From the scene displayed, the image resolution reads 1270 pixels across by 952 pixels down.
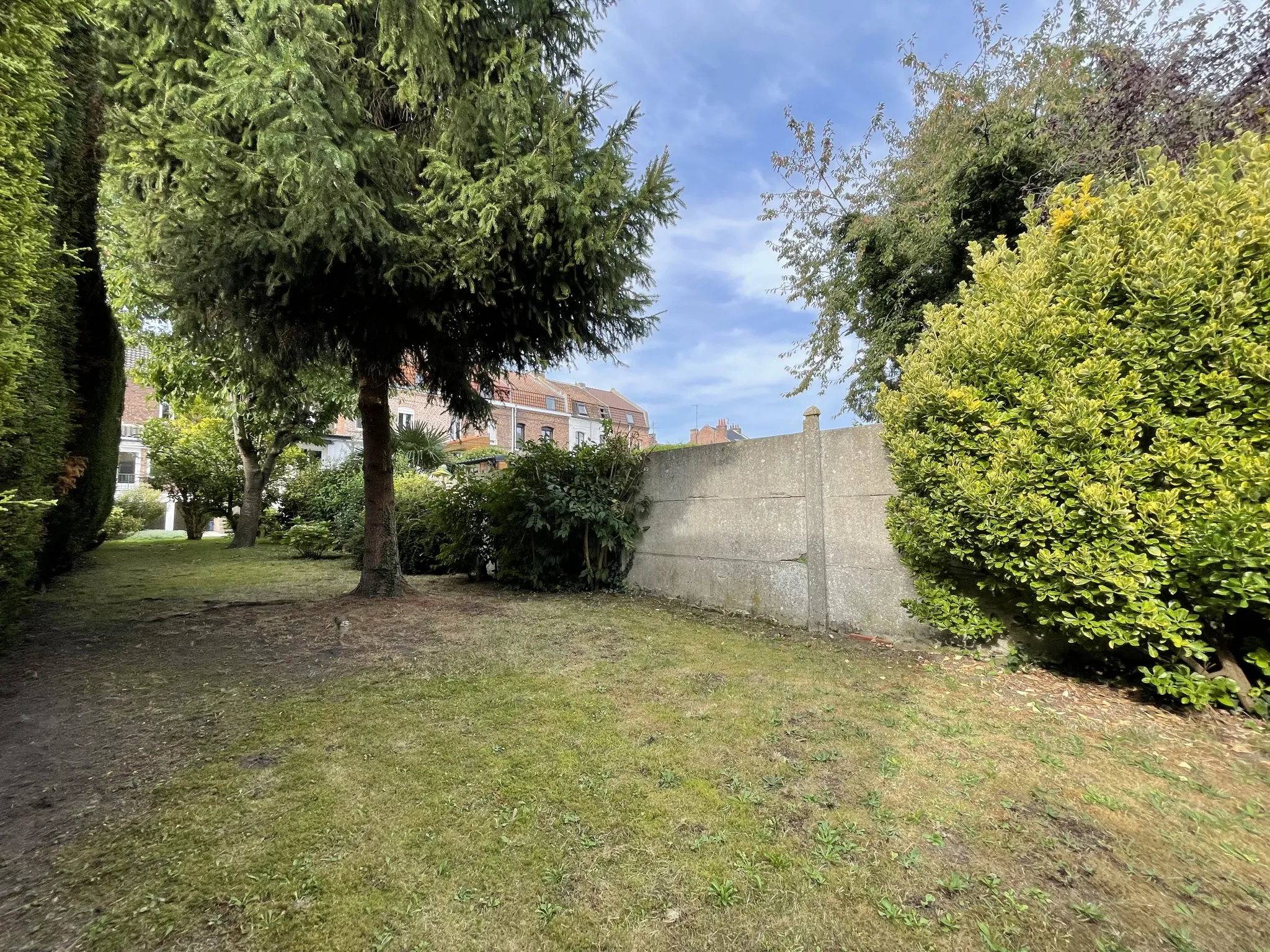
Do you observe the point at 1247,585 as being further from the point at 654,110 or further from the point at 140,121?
the point at 140,121

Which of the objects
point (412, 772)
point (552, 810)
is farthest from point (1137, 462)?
point (412, 772)

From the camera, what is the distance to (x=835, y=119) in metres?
9.22

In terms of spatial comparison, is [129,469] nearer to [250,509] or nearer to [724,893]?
[250,509]

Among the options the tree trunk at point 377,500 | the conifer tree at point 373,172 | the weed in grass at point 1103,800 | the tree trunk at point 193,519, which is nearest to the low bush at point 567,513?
the tree trunk at point 377,500

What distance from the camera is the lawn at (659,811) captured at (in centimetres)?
151

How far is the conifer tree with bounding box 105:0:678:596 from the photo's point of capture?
153 inches

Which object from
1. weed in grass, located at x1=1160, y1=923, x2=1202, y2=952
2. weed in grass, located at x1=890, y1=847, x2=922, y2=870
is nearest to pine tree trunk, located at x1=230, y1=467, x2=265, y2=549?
weed in grass, located at x1=890, y1=847, x2=922, y2=870

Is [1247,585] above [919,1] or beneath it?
beneath

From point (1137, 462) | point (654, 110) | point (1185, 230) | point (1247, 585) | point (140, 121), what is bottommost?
point (1247, 585)

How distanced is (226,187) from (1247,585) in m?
6.73

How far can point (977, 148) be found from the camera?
735 cm

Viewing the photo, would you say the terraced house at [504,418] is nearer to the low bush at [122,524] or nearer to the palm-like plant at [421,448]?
the low bush at [122,524]

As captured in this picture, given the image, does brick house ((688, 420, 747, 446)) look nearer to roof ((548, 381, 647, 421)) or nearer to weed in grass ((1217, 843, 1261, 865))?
roof ((548, 381, 647, 421))

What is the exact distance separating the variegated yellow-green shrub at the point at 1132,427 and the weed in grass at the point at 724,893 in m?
2.63
